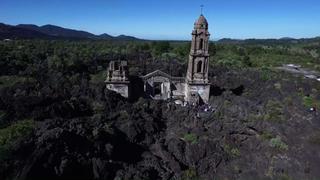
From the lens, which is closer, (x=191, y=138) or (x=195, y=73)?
(x=191, y=138)

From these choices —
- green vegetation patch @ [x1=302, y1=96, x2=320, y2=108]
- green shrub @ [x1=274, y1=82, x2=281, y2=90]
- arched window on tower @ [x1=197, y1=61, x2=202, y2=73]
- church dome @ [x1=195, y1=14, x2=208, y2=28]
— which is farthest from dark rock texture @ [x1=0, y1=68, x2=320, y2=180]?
church dome @ [x1=195, y1=14, x2=208, y2=28]

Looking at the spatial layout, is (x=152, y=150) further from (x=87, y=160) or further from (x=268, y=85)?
(x=268, y=85)

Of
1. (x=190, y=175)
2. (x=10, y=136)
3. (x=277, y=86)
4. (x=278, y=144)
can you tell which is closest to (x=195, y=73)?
(x=278, y=144)

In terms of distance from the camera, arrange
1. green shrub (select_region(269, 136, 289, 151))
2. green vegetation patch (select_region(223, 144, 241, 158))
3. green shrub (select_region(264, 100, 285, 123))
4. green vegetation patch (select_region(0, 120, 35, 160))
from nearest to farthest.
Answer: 1. green vegetation patch (select_region(0, 120, 35, 160))
2. green vegetation patch (select_region(223, 144, 241, 158))
3. green shrub (select_region(269, 136, 289, 151))
4. green shrub (select_region(264, 100, 285, 123))

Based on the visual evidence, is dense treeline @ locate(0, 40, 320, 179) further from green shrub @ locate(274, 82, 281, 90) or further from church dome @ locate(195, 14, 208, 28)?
church dome @ locate(195, 14, 208, 28)

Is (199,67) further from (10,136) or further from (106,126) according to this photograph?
(10,136)
